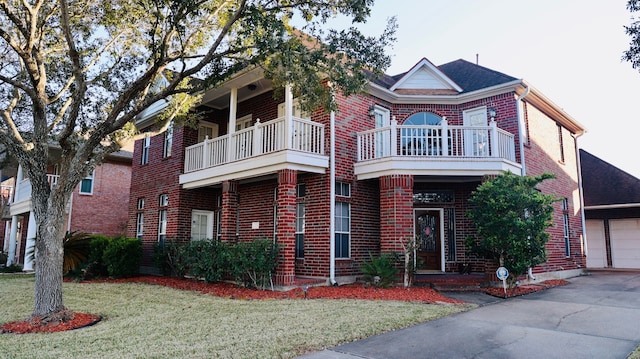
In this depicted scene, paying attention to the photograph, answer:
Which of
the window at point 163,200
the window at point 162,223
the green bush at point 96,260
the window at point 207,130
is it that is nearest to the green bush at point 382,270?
the window at point 207,130

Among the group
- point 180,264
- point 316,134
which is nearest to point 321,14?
point 316,134

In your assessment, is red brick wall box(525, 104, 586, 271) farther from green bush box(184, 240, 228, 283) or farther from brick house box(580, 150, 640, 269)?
green bush box(184, 240, 228, 283)

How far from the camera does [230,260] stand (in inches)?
436

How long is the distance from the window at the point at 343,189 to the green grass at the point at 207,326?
382cm

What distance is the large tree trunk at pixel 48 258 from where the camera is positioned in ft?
24.5

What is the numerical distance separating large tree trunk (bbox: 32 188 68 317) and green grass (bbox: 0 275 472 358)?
808mm

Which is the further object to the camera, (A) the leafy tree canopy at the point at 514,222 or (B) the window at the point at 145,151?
(B) the window at the point at 145,151

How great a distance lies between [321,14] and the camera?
30.4 ft

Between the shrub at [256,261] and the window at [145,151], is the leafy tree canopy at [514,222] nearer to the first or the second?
the shrub at [256,261]

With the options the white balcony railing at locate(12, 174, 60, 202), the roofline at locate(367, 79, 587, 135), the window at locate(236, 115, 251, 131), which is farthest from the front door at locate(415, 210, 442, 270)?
the white balcony railing at locate(12, 174, 60, 202)

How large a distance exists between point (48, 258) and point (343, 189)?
7115 millimetres

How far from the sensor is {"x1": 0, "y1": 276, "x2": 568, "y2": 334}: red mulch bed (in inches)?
280

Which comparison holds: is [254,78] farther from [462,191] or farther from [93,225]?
[93,225]

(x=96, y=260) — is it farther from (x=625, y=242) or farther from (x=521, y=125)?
(x=625, y=242)
